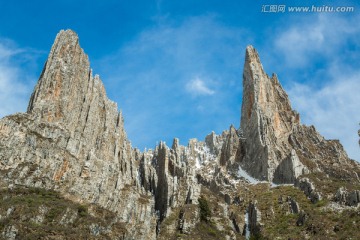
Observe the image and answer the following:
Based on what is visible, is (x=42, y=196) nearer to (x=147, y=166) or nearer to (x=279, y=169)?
(x=147, y=166)

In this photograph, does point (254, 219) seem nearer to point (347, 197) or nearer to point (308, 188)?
point (308, 188)

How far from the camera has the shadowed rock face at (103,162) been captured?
123 metres

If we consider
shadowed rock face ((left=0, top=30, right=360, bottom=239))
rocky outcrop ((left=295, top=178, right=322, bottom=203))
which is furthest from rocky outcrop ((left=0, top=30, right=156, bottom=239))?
rocky outcrop ((left=295, top=178, right=322, bottom=203))

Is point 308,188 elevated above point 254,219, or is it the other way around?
point 308,188

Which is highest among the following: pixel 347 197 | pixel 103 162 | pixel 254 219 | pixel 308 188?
pixel 308 188

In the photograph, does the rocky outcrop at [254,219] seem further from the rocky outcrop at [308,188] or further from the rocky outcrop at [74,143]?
the rocky outcrop at [74,143]

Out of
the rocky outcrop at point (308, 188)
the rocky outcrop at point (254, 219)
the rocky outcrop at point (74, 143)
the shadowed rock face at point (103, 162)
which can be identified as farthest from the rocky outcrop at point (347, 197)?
the rocky outcrop at point (74, 143)

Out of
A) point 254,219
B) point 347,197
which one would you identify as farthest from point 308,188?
point 254,219

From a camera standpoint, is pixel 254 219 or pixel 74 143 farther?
Answer: pixel 254 219

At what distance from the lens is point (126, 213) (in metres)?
134

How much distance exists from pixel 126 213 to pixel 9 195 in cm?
3675

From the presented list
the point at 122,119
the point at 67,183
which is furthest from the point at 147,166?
the point at 67,183

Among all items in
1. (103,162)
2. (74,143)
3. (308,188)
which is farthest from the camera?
(308,188)

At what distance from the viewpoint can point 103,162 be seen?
143250mm
